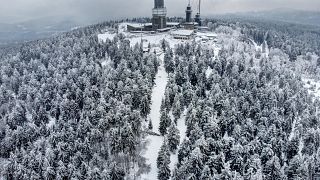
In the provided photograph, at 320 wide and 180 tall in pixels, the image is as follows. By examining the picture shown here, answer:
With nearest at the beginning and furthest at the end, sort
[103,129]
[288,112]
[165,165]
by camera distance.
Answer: [165,165]
[103,129]
[288,112]

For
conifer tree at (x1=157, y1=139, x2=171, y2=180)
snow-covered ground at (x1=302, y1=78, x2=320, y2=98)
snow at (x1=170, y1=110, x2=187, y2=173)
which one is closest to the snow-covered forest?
conifer tree at (x1=157, y1=139, x2=171, y2=180)

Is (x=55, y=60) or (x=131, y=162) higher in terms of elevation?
(x=55, y=60)

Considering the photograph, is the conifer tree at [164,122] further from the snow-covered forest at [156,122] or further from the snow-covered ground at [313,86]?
the snow-covered ground at [313,86]

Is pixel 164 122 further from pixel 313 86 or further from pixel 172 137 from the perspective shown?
pixel 313 86

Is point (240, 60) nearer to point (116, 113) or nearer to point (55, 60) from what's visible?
point (116, 113)

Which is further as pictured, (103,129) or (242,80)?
(242,80)

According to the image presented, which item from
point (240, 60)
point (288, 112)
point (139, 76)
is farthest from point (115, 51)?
point (288, 112)

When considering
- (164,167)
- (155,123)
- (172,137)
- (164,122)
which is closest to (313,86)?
(155,123)
